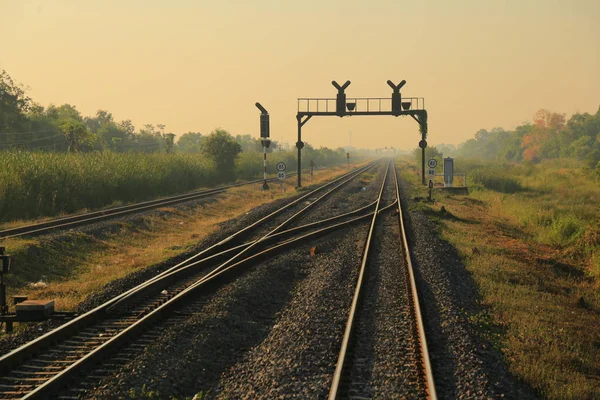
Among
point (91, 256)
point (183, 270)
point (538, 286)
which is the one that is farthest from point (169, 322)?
point (538, 286)

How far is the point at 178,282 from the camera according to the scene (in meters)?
10.5

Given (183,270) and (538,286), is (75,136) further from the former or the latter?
(538,286)

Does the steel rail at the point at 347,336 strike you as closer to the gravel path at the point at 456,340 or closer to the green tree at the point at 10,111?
the gravel path at the point at 456,340

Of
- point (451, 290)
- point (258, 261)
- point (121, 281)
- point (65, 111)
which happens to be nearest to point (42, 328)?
point (121, 281)

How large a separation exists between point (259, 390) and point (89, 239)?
36.2 feet

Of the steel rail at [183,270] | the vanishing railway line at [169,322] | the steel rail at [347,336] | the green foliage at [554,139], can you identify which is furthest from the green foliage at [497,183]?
the green foliage at [554,139]

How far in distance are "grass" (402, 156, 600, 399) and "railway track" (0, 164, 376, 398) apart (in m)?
4.77

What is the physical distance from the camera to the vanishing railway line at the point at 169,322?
19.3 ft

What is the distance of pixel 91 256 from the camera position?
46.1 feet

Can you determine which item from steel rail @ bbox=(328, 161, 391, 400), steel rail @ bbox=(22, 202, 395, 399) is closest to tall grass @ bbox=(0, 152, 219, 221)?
steel rail @ bbox=(22, 202, 395, 399)

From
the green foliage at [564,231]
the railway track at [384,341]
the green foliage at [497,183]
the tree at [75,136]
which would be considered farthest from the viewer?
the tree at [75,136]

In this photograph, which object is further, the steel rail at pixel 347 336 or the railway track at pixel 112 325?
the railway track at pixel 112 325

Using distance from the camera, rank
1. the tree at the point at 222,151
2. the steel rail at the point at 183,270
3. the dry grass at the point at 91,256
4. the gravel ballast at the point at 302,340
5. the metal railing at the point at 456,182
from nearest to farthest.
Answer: the gravel ballast at the point at 302,340, the steel rail at the point at 183,270, the dry grass at the point at 91,256, the metal railing at the point at 456,182, the tree at the point at 222,151

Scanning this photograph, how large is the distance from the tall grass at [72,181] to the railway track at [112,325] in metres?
9.62
